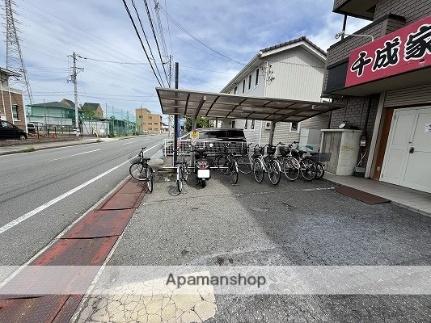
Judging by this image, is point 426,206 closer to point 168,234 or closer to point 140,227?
point 168,234

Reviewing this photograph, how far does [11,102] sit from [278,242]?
1074 inches

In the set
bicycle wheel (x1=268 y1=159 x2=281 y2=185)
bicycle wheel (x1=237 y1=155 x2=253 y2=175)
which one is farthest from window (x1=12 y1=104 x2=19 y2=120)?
bicycle wheel (x1=268 y1=159 x2=281 y2=185)

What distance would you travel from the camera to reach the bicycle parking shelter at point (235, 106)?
6441 millimetres

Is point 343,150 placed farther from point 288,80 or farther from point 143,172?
point 288,80

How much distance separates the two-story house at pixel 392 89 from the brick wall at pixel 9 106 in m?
25.2

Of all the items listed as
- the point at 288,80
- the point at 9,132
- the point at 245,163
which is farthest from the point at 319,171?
the point at 9,132

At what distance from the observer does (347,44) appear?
7.57 meters

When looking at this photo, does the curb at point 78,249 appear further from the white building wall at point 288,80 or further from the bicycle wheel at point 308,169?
the white building wall at point 288,80

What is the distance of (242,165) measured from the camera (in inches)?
371

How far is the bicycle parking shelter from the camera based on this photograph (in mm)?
6441

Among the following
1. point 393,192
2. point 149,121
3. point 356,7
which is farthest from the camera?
point 149,121

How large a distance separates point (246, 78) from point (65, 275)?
17537 millimetres

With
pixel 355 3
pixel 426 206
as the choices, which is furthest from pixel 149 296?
pixel 355 3

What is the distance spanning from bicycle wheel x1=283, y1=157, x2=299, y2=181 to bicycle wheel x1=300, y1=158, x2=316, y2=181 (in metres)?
0.20
